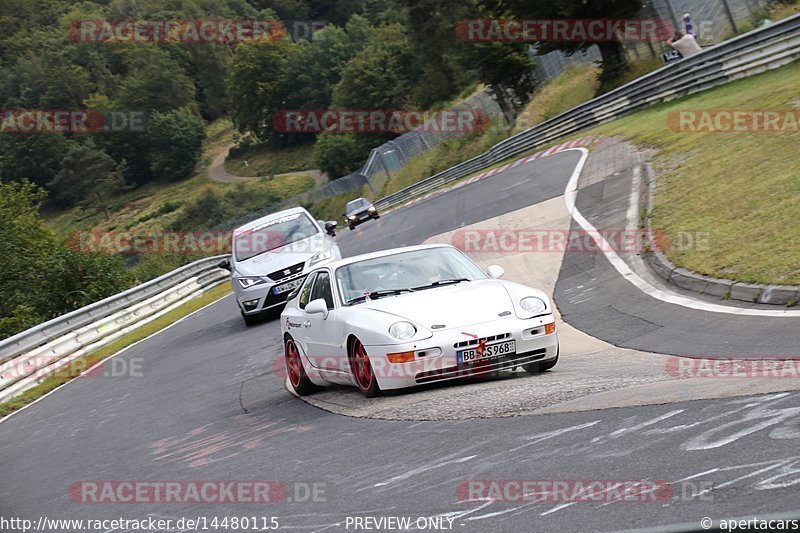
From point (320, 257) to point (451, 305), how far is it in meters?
10.0

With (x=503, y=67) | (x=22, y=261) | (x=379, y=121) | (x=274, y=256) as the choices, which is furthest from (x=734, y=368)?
(x=379, y=121)

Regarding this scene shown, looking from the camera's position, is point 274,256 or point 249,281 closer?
point 249,281

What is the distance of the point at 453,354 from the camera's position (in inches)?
336

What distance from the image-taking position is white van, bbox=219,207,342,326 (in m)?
18.5

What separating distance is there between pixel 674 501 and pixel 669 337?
228 inches

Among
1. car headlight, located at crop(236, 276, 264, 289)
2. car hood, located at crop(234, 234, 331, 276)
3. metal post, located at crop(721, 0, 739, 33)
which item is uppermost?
metal post, located at crop(721, 0, 739, 33)

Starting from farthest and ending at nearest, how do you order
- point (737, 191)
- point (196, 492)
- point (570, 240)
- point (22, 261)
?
point (22, 261) → point (570, 240) → point (737, 191) → point (196, 492)

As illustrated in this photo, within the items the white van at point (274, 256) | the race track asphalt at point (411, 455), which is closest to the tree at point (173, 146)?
the white van at point (274, 256)

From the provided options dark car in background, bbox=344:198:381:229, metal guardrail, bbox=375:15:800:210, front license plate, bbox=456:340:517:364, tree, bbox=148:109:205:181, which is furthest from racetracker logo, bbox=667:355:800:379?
tree, bbox=148:109:205:181

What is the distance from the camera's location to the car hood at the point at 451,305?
8.71 m

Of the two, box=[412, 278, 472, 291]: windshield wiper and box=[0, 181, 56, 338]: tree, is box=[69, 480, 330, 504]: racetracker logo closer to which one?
box=[412, 278, 472, 291]: windshield wiper

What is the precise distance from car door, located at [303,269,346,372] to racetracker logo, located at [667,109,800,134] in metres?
9.60

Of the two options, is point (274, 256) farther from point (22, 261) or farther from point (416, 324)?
point (22, 261)

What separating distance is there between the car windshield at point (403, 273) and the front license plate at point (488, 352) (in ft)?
4.06
